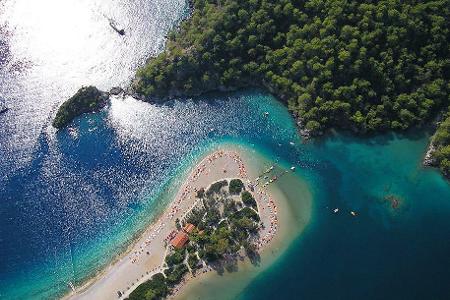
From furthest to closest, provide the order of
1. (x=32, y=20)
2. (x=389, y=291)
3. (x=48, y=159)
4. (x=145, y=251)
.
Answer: (x=32, y=20) → (x=48, y=159) → (x=145, y=251) → (x=389, y=291)

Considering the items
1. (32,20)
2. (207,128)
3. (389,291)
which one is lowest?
(389,291)

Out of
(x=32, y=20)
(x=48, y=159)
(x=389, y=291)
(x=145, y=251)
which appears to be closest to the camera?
(x=389, y=291)

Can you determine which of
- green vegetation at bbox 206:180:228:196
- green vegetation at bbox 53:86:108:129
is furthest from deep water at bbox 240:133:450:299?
green vegetation at bbox 53:86:108:129

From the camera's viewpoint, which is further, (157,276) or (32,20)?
(32,20)

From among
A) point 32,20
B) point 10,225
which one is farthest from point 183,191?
point 32,20

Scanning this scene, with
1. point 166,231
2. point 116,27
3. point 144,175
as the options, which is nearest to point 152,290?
point 166,231

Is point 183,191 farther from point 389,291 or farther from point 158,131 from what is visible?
point 389,291

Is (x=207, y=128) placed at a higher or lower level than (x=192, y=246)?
higher

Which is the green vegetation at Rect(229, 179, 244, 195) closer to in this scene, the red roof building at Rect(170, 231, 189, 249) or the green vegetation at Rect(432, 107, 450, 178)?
the red roof building at Rect(170, 231, 189, 249)
